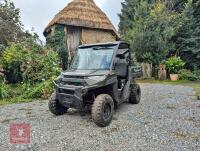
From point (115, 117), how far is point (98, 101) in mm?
1133

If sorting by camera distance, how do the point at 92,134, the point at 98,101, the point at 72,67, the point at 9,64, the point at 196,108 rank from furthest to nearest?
the point at 9,64
the point at 196,108
the point at 72,67
the point at 98,101
the point at 92,134

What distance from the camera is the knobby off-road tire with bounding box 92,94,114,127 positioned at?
6.02 metres

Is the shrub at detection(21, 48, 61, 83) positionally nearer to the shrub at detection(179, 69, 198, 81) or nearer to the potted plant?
the potted plant

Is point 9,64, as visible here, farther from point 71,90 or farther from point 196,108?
point 196,108

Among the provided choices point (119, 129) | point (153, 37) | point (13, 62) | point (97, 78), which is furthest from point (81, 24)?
point (119, 129)

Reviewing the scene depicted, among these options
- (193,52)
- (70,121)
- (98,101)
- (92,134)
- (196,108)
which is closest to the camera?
(92,134)

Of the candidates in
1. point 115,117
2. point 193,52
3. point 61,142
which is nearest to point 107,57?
point 115,117

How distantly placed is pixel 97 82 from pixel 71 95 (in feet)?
2.40

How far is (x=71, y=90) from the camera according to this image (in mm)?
6336

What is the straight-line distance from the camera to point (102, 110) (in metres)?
6.08

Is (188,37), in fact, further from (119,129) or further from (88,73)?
(119,129)

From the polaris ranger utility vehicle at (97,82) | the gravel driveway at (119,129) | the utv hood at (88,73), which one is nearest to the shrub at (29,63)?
the gravel driveway at (119,129)

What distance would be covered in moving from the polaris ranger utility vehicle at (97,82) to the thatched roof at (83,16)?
11930 millimetres

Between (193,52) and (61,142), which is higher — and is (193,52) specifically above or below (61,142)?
above
